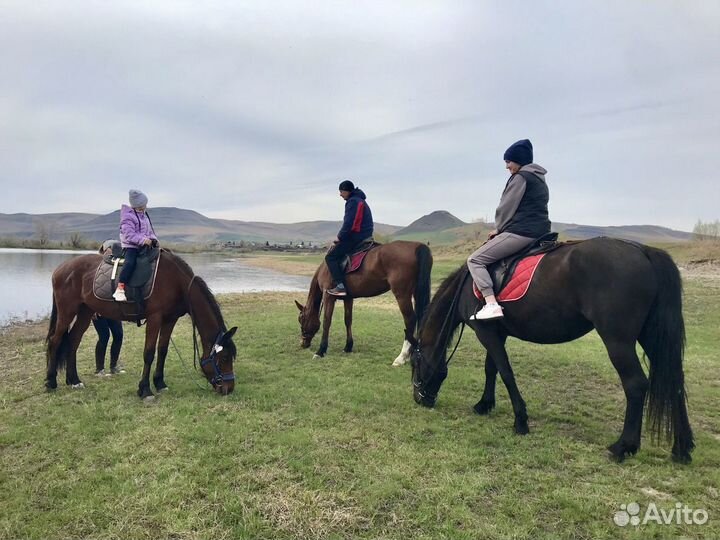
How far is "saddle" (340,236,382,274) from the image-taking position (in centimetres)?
809

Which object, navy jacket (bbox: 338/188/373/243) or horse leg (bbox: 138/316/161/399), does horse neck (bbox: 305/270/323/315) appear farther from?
horse leg (bbox: 138/316/161/399)

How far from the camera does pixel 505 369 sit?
15.3 feet

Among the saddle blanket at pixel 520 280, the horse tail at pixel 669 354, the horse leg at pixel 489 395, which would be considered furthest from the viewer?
the horse leg at pixel 489 395

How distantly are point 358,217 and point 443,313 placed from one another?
3.27m

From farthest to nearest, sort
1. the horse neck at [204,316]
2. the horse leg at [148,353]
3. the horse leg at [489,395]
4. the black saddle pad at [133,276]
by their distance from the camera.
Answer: the horse neck at [204,316] → the black saddle pad at [133,276] → the horse leg at [148,353] → the horse leg at [489,395]

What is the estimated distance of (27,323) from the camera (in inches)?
509

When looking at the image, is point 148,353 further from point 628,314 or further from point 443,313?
point 628,314

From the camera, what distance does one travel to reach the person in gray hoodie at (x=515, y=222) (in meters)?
4.54

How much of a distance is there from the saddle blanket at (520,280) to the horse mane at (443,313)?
0.76 m

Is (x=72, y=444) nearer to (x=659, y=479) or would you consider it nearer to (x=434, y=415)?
(x=434, y=415)

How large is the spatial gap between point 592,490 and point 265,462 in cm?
281

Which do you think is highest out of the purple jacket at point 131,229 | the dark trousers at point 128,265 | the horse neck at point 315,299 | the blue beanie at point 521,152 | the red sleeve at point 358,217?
the blue beanie at point 521,152

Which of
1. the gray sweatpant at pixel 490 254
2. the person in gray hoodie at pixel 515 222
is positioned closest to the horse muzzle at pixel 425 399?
the person in gray hoodie at pixel 515 222

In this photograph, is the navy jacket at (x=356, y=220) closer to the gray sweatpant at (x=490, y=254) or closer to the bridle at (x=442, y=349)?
the bridle at (x=442, y=349)
